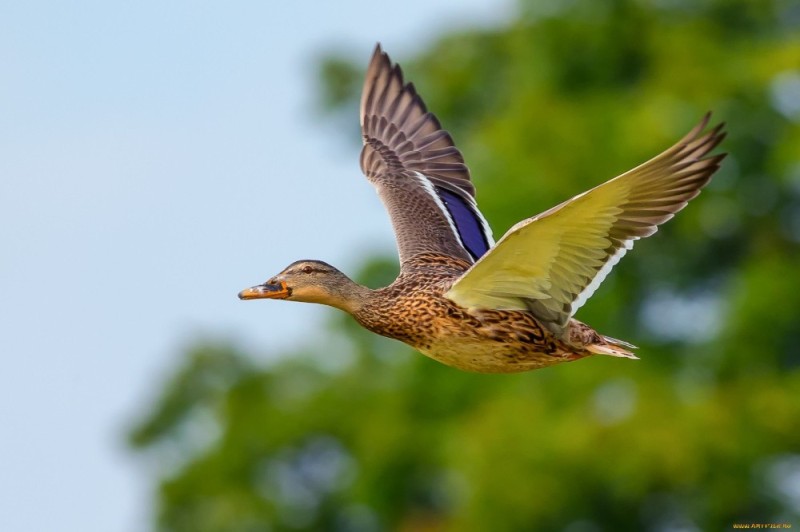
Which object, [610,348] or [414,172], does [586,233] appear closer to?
[610,348]

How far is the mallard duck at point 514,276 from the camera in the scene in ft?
35.7

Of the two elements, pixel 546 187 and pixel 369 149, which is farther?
pixel 546 187

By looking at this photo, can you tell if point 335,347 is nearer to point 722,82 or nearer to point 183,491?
point 183,491

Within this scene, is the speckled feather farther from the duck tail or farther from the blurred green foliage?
the blurred green foliage

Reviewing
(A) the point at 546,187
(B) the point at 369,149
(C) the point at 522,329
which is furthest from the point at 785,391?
(C) the point at 522,329

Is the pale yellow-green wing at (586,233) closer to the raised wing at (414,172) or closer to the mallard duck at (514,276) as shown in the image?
the mallard duck at (514,276)

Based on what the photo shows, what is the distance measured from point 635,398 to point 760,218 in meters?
10.2

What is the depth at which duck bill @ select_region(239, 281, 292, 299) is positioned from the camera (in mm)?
11852

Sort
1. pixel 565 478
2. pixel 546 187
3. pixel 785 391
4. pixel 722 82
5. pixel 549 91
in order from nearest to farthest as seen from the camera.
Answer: pixel 565 478, pixel 785 391, pixel 546 187, pixel 722 82, pixel 549 91

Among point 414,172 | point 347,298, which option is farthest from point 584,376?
point 347,298

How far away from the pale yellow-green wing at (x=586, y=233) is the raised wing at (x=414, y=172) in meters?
1.57

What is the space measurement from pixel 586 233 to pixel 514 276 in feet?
1.86

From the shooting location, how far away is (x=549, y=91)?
41.6 m

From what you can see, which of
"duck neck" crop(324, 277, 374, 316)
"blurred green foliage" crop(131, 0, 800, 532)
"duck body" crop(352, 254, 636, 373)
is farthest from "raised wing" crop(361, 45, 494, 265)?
"blurred green foliage" crop(131, 0, 800, 532)
